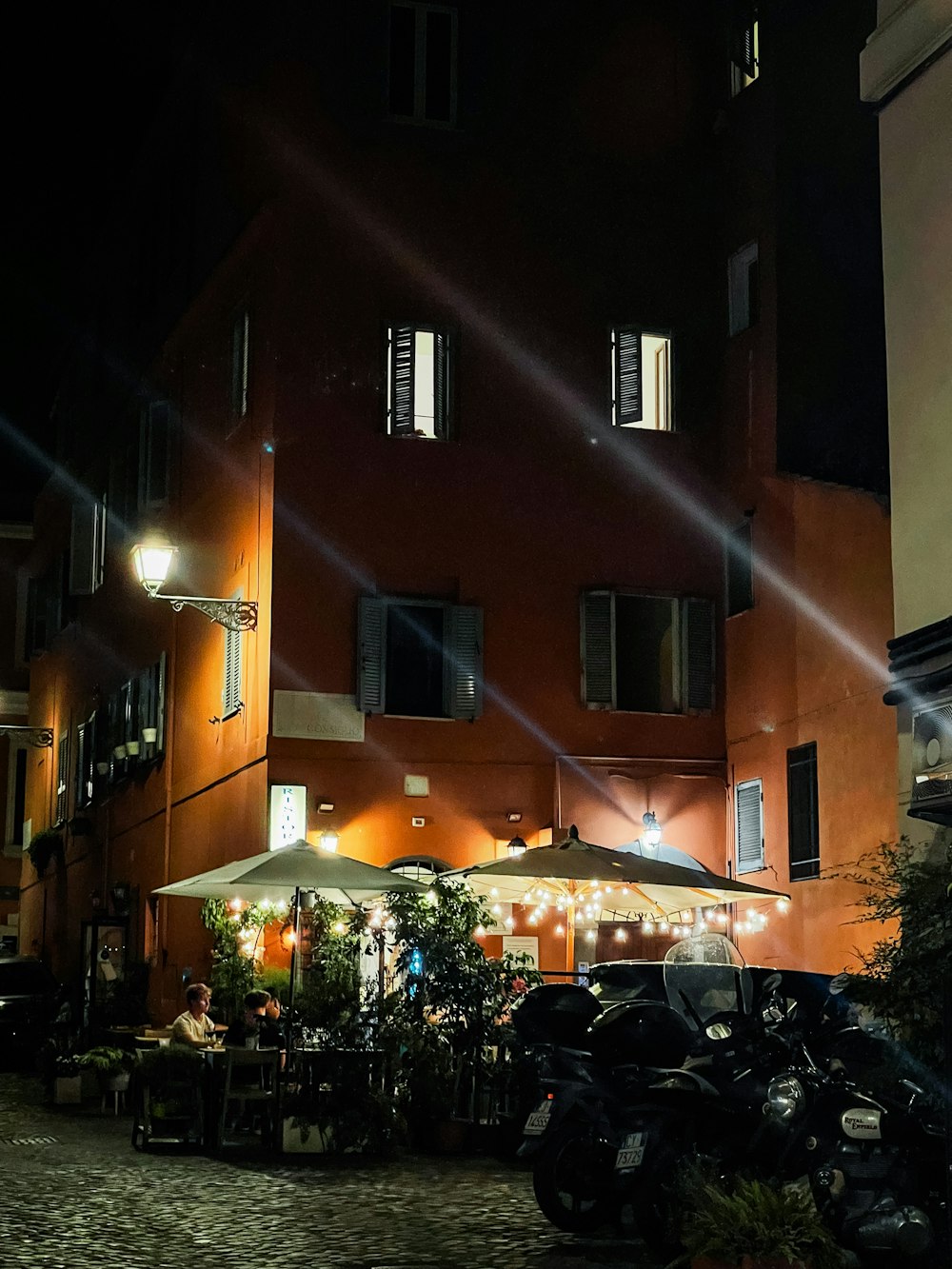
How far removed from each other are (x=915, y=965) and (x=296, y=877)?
7.20 meters

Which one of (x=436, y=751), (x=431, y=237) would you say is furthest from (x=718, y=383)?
(x=436, y=751)

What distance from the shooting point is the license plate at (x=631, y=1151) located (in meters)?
10.3

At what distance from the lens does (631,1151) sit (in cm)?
1038

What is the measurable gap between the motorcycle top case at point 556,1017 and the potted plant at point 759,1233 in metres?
2.59

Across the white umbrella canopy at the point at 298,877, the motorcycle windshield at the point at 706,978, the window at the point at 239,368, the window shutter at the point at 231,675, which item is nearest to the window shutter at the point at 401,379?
the window at the point at 239,368

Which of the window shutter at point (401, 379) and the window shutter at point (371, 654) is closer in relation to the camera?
the window shutter at point (371, 654)

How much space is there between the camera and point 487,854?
2142 centimetres

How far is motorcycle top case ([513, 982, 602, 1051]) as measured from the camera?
1155cm

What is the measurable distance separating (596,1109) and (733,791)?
11.5 m

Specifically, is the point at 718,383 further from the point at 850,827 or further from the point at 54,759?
the point at 54,759

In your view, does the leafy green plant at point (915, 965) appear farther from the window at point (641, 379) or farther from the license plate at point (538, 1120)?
the window at point (641, 379)

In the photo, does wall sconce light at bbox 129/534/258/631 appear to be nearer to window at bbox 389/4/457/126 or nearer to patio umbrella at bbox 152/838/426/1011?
patio umbrella at bbox 152/838/426/1011

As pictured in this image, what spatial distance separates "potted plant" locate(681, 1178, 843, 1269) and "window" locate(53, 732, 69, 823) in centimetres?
2692

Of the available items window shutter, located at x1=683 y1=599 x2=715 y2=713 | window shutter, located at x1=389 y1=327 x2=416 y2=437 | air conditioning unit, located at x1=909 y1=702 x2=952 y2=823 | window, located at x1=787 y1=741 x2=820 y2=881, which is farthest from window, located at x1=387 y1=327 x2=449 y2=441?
air conditioning unit, located at x1=909 y1=702 x2=952 y2=823
